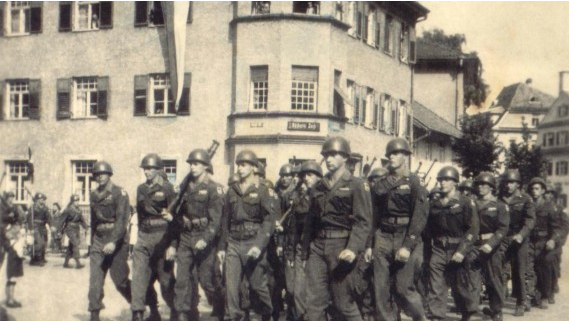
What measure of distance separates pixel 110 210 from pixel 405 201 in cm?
389

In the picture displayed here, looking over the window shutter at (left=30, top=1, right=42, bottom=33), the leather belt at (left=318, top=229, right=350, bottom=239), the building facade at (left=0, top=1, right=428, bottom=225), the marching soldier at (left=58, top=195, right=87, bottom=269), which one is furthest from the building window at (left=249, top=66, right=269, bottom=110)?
the leather belt at (left=318, top=229, right=350, bottom=239)

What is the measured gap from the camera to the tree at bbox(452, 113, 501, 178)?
19.0m

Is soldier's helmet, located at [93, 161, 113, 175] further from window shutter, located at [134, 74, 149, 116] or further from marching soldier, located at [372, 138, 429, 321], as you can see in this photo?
window shutter, located at [134, 74, 149, 116]

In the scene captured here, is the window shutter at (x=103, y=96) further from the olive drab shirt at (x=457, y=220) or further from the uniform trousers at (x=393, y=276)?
the uniform trousers at (x=393, y=276)

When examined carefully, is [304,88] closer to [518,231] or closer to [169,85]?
[169,85]

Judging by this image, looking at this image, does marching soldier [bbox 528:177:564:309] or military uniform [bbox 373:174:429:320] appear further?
marching soldier [bbox 528:177:564:309]

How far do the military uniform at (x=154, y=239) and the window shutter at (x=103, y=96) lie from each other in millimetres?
19060

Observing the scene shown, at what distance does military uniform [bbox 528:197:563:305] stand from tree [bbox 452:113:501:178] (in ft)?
12.8

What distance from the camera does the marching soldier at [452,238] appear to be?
35.1 feet

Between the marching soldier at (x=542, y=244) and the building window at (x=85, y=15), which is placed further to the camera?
the building window at (x=85, y=15)

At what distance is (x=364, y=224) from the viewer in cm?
815

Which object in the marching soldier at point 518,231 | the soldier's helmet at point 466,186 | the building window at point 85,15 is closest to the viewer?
the marching soldier at point 518,231

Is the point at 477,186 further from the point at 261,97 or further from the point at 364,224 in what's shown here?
the point at 261,97

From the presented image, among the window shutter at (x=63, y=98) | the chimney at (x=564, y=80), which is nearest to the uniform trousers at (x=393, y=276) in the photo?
the chimney at (x=564, y=80)
